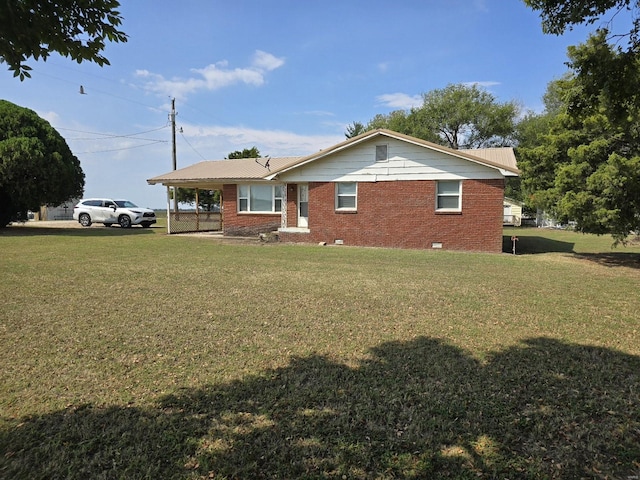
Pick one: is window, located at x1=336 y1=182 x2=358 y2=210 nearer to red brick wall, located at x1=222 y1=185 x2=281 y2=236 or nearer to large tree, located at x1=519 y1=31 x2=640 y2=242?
red brick wall, located at x1=222 y1=185 x2=281 y2=236

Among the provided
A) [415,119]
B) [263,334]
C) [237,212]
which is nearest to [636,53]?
[263,334]

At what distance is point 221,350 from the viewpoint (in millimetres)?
4629

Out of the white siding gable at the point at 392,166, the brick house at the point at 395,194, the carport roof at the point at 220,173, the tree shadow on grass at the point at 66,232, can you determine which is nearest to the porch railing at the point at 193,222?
the tree shadow on grass at the point at 66,232

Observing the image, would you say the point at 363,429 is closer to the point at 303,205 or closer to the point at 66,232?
the point at 303,205

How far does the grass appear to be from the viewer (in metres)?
2.74

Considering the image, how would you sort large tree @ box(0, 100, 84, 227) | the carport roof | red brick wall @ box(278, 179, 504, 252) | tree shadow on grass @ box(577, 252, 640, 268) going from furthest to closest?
large tree @ box(0, 100, 84, 227)
the carport roof
red brick wall @ box(278, 179, 504, 252)
tree shadow on grass @ box(577, 252, 640, 268)

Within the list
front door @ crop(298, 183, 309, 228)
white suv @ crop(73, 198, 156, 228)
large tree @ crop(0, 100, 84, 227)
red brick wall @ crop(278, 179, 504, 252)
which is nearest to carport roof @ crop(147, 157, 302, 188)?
front door @ crop(298, 183, 309, 228)

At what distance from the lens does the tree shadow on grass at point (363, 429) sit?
8.66 feet

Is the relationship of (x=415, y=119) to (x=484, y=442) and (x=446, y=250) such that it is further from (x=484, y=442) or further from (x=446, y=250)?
(x=484, y=442)

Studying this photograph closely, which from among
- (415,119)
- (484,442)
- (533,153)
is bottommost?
(484,442)

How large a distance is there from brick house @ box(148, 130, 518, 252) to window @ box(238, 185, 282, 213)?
1064 mm

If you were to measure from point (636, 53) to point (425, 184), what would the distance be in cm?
964

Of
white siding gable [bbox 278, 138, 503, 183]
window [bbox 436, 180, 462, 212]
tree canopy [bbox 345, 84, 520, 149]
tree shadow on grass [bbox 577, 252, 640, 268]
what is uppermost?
tree canopy [bbox 345, 84, 520, 149]

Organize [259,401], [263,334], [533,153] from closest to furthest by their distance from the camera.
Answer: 1. [259,401]
2. [263,334]
3. [533,153]
